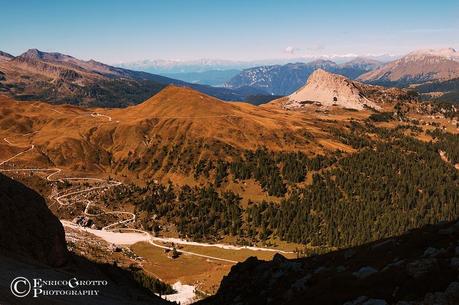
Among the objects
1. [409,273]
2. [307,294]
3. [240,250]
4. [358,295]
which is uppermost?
[409,273]

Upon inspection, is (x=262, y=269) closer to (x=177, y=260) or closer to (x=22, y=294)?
(x=22, y=294)

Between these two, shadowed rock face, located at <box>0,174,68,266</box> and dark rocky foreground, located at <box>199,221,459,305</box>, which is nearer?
dark rocky foreground, located at <box>199,221,459,305</box>

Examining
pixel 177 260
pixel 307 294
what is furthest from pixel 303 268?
pixel 177 260

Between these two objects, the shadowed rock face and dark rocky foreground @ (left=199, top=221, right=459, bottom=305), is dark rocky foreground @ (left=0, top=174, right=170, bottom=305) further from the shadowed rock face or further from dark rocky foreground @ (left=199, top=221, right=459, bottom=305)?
dark rocky foreground @ (left=199, top=221, right=459, bottom=305)

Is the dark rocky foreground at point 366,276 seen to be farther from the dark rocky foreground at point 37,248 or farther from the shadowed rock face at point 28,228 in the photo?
the shadowed rock face at point 28,228

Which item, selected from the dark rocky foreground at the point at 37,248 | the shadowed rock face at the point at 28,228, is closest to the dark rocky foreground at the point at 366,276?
the dark rocky foreground at the point at 37,248

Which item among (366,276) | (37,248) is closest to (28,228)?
(37,248)

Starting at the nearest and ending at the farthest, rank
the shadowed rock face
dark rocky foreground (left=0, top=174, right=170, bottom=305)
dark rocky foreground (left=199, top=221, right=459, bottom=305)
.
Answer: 1. dark rocky foreground (left=199, top=221, right=459, bottom=305)
2. dark rocky foreground (left=0, top=174, right=170, bottom=305)
3. the shadowed rock face

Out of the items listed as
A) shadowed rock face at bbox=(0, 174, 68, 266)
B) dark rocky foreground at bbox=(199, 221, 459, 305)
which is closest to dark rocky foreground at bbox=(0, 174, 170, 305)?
shadowed rock face at bbox=(0, 174, 68, 266)
